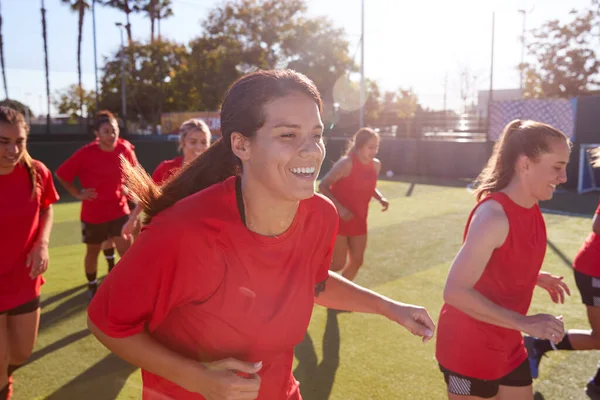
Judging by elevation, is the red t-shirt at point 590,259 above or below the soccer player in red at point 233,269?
below

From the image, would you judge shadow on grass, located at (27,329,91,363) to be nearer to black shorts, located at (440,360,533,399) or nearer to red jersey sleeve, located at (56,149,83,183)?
red jersey sleeve, located at (56,149,83,183)

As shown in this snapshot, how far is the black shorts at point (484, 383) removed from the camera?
8.56ft

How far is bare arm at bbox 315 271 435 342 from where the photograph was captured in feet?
6.25

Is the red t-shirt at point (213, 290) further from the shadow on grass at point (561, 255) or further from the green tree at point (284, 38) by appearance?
the green tree at point (284, 38)

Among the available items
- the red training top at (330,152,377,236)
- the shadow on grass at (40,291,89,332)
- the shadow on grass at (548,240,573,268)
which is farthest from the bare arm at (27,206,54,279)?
the shadow on grass at (548,240,573,268)

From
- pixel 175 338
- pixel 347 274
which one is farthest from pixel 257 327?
pixel 347 274

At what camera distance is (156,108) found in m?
47.3

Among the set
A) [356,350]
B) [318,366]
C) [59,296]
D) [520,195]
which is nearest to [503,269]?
[520,195]

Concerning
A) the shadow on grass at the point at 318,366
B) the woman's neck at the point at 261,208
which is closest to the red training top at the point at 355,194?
the shadow on grass at the point at 318,366

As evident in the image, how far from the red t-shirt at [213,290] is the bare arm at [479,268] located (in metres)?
0.92

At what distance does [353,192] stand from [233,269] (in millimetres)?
4775

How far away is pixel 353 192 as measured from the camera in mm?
6371

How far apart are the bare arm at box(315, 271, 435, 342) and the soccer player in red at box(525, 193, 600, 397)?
94.0 inches

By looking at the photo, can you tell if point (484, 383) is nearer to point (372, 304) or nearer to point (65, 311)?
point (372, 304)
